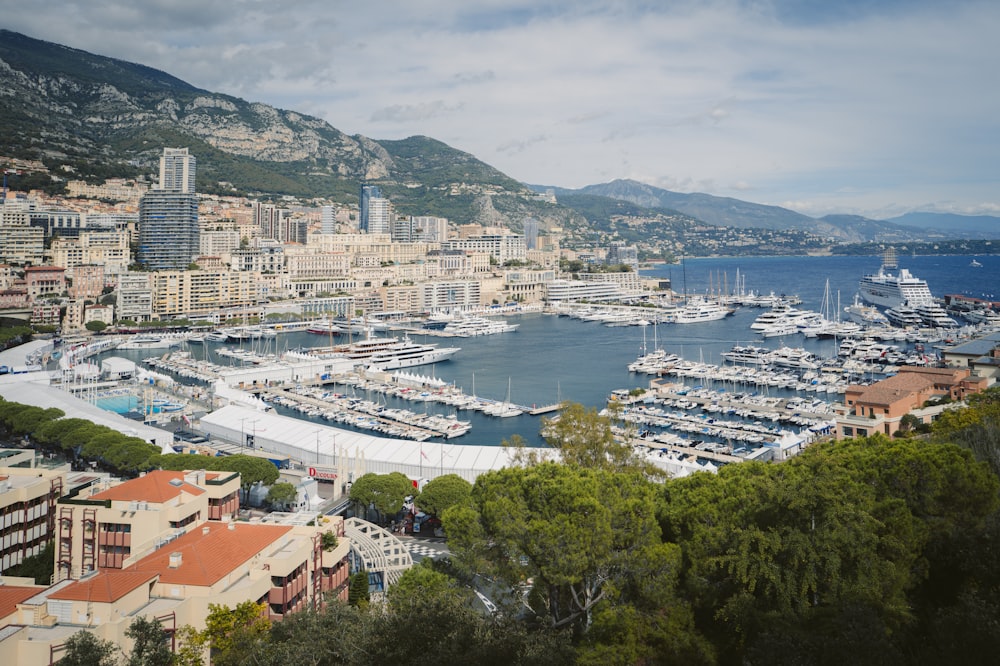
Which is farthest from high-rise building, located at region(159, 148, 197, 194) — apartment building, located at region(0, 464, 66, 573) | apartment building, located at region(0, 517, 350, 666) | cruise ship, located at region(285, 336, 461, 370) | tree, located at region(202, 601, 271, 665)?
tree, located at region(202, 601, 271, 665)

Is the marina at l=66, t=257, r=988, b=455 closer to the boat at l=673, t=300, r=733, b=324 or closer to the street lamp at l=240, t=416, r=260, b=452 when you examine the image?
the boat at l=673, t=300, r=733, b=324

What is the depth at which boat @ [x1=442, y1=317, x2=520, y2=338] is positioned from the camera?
156ft

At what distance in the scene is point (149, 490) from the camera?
9.81 metres

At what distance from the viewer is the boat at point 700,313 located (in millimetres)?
50812

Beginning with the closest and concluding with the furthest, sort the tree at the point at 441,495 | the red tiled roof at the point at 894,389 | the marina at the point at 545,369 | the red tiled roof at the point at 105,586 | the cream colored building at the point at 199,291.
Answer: the red tiled roof at the point at 105,586, the tree at the point at 441,495, the red tiled roof at the point at 894,389, the marina at the point at 545,369, the cream colored building at the point at 199,291

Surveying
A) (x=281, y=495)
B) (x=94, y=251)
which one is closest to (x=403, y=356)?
(x=281, y=495)

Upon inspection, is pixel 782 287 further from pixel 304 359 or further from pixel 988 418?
pixel 988 418

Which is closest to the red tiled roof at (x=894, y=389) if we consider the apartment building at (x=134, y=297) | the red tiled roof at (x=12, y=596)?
the red tiled roof at (x=12, y=596)

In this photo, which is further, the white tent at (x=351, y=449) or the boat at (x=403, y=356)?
the boat at (x=403, y=356)

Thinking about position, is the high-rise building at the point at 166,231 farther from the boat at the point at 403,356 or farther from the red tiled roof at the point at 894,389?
the red tiled roof at the point at 894,389

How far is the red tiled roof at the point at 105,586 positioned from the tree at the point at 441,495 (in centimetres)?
565

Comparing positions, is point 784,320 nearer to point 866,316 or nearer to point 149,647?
point 866,316

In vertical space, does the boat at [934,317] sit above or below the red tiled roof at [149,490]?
above

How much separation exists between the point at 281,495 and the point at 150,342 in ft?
106
